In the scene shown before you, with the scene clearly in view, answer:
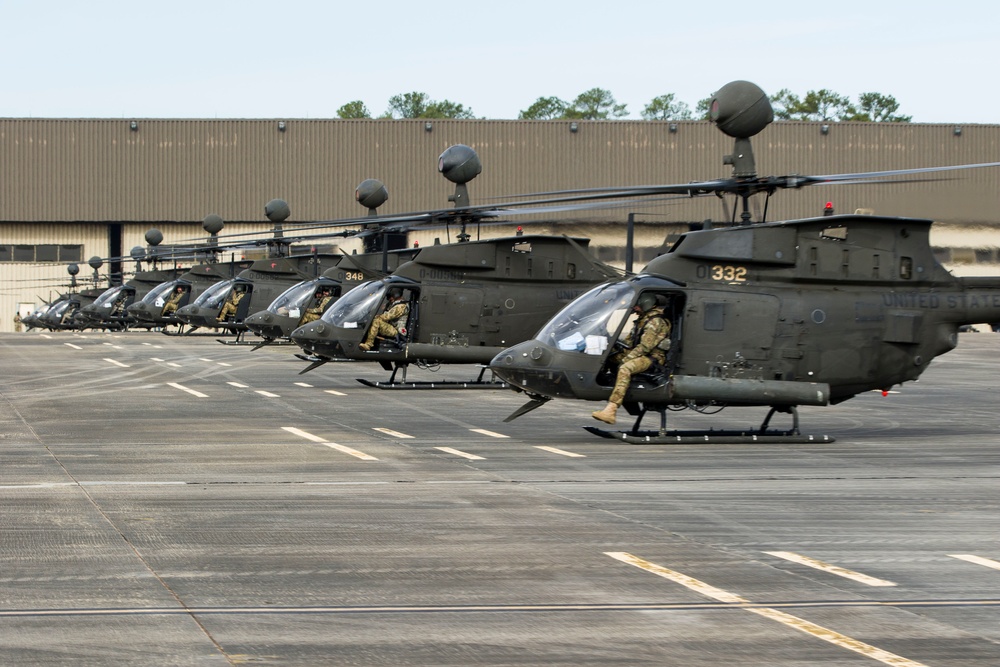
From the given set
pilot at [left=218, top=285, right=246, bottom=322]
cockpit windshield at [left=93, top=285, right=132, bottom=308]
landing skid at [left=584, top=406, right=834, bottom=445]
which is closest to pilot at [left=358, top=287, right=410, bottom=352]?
landing skid at [left=584, top=406, right=834, bottom=445]

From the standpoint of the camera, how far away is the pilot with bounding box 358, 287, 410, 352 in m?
25.5

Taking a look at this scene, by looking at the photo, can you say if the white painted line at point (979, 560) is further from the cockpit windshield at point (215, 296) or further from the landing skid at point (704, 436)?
the cockpit windshield at point (215, 296)

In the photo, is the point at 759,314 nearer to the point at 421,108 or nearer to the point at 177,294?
the point at 177,294

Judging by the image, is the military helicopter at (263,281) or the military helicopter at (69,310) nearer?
the military helicopter at (263,281)

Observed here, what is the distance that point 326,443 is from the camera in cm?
1659

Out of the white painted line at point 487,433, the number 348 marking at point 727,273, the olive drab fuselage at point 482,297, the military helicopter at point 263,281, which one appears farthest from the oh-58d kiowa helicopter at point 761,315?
the military helicopter at point 263,281

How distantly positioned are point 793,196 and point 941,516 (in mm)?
59224

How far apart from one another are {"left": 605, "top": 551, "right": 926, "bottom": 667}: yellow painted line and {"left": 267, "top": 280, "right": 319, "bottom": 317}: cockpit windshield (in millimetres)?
23966

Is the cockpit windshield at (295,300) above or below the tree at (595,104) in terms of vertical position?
below

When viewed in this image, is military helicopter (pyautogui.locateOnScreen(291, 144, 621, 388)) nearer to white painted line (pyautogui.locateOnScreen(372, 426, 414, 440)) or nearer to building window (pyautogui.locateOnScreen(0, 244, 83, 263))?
white painted line (pyautogui.locateOnScreen(372, 426, 414, 440))

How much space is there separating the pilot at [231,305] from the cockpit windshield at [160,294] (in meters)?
9.34

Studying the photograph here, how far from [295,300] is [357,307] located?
7.50 m

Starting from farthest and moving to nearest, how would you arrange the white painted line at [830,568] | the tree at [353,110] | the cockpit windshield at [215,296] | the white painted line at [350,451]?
1. the tree at [353,110]
2. the cockpit windshield at [215,296]
3. the white painted line at [350,451]
4. the white painted line at [830,568]

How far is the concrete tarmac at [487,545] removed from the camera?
22.5 feet
